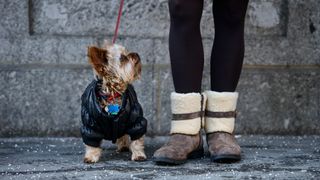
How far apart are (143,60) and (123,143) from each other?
0.88 m

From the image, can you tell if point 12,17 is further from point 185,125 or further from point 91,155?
point 185,125

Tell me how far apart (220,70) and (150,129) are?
Answer: 4.01ft

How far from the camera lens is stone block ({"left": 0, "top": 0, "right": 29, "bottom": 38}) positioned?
462 cm

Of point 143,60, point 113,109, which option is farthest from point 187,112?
point 143,60

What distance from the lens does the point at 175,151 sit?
3492 millimetres

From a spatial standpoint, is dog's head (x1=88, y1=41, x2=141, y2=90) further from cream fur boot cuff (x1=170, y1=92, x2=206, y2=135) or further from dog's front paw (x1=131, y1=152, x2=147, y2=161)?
dog's front paw (x1=131, y1=152, x2=147, y2=161)

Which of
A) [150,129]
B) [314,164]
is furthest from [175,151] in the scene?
[150,129]

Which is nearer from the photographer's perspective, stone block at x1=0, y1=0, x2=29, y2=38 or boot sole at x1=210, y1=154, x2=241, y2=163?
boot sole at x1=210, y1=154, x2=241, y2=163

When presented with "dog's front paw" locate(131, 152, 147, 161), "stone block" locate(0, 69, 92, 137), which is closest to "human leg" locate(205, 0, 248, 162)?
"dog's front paw" locate(131, 152, 147, 161)

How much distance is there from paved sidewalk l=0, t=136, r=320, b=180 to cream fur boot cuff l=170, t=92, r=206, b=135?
21cm

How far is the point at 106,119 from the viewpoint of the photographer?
3.50 metres

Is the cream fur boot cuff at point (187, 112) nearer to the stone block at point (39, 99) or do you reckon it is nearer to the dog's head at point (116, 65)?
the dog's head at point (116, 65)

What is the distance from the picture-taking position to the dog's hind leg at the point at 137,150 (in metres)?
3.66

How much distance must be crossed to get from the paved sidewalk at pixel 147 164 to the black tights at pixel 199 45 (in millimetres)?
500
